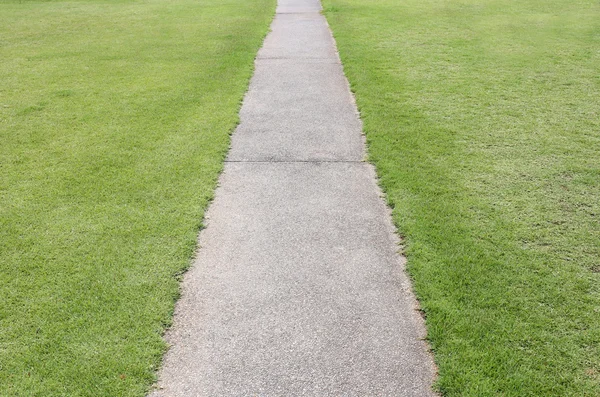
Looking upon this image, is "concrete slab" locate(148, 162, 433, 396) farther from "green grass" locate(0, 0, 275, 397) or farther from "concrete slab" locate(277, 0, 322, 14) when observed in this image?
"concrete slab" locate(277, 0, 322, 14)

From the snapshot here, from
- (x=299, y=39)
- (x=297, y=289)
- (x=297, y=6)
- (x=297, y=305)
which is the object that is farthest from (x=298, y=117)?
(x=297, y=6)

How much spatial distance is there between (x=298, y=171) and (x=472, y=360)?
3.47 meters

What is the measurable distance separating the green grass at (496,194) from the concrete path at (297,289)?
263 mm

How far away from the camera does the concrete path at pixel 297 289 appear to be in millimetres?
3594

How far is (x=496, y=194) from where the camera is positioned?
5.92 m

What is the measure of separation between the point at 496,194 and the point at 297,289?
2779mm

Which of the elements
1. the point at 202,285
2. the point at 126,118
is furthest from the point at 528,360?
the point at 126,118

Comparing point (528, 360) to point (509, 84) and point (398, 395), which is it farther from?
point (509, 84)

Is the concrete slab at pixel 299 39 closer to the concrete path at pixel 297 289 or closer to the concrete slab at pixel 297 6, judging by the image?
the concrete slab at pixel 297 6

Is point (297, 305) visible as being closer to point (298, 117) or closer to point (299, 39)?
point (298, 117)

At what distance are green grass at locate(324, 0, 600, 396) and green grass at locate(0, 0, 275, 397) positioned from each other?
219 centimetres

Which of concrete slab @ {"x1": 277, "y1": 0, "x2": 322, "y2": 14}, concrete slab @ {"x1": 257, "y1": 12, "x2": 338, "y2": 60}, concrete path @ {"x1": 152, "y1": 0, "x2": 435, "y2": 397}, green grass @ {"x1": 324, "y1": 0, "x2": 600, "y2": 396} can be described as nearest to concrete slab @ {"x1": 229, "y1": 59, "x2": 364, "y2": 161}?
concrete path @ {"x1": 152, "y1": 0, "x2": 435, "y2": 397}

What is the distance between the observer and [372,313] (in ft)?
13.7

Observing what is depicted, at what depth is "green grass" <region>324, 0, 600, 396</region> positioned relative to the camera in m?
3.79
